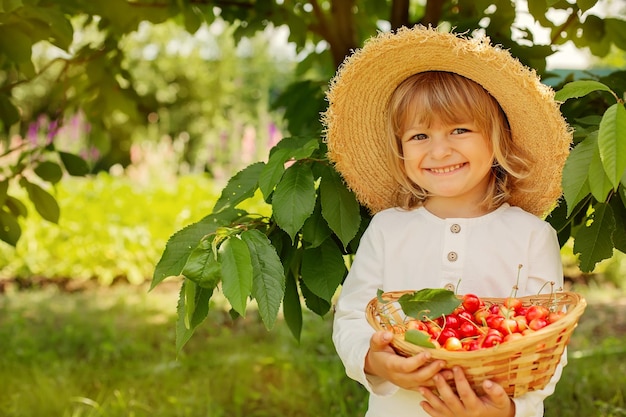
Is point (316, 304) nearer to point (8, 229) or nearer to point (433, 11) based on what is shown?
point (8, 229)

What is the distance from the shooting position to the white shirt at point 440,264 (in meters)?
1.51

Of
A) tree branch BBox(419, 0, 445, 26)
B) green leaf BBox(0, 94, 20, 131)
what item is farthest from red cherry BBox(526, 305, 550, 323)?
green leaf BBox(0, 94, 20, 131)

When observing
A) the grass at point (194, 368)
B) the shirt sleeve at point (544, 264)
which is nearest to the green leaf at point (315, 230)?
the shirt sleeve at point (544, 264)

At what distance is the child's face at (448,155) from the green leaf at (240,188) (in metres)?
0.36

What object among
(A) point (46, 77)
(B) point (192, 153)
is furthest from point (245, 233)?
(A) point (46, 77)

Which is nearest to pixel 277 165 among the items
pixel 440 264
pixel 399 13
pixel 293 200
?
pixel 293 200

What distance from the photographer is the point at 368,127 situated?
1741 millimetres

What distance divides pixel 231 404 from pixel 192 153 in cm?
905

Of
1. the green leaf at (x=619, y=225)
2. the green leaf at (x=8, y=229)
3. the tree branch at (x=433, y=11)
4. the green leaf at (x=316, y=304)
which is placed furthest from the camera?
the tree branch at (x=433, y=11)

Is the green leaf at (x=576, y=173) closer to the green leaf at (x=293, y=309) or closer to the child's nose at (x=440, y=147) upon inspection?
the child's nose at (x=440, y=147)

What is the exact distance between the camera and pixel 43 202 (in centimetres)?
229

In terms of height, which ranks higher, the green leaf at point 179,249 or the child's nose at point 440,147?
the child's nose at point 440,147

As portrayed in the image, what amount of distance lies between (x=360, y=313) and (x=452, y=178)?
1.14 feet

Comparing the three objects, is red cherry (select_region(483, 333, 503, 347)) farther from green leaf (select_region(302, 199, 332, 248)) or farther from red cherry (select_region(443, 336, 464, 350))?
green leaf (select_region(302, 199, 332, 248))
